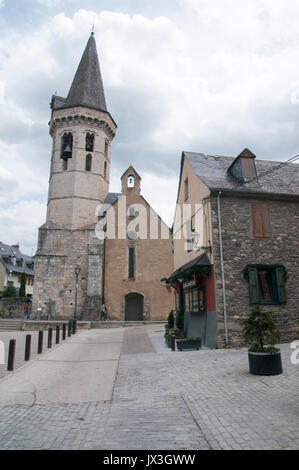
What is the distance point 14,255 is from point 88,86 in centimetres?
3346

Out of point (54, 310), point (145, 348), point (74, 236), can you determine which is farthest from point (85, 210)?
point (145, 348)

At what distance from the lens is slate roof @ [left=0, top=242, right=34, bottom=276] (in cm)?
5006

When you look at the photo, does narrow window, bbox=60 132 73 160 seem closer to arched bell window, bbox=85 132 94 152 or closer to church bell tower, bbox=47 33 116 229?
church bell tower, bbox=47 33 116 229

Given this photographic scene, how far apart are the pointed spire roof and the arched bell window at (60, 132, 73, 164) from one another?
116 inches

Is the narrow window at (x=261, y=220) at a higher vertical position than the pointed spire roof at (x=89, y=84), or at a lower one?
lower

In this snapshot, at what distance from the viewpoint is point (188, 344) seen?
11.4m

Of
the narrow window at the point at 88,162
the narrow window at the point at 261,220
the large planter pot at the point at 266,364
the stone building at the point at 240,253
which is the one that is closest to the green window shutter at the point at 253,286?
the stone building at the point at 240,253

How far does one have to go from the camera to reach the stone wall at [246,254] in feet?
37.4

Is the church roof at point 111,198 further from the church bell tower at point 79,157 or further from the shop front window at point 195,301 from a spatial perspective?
the shop front window at point 195,301

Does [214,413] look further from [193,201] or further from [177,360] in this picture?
[193,201]

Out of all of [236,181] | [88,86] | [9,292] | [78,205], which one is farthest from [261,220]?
[9,292]
